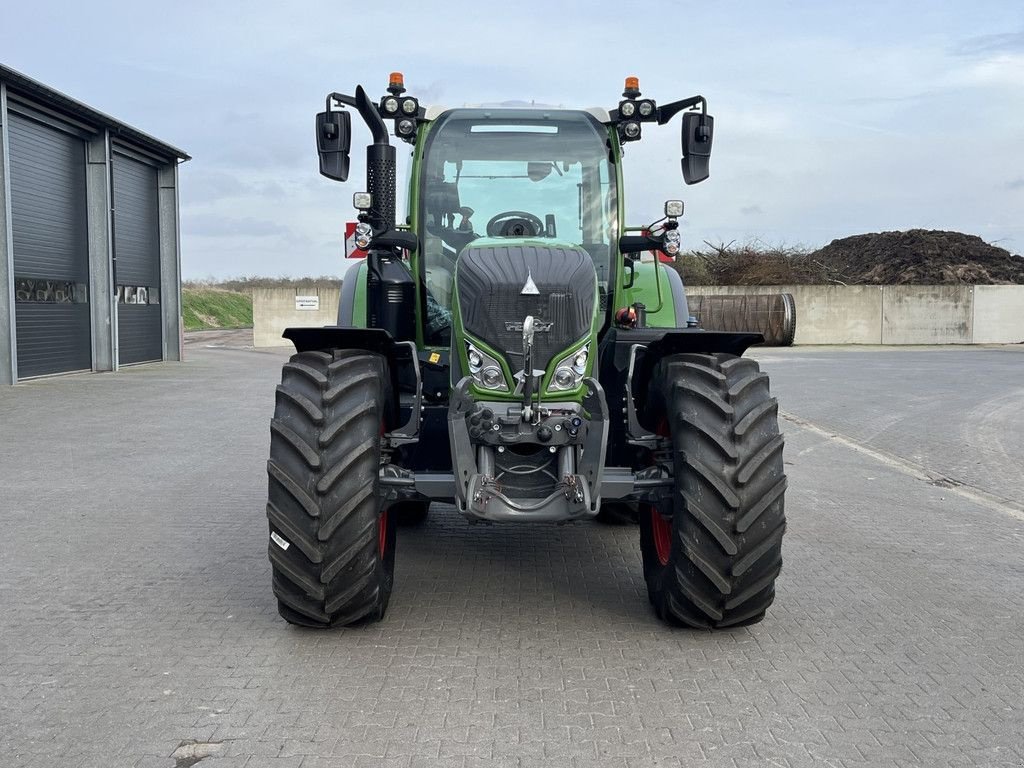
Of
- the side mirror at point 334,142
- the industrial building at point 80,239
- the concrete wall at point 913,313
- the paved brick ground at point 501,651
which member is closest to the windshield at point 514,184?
the side mirror at point 334,142

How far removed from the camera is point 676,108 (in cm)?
586

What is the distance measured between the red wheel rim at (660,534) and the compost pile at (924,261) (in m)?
41.1

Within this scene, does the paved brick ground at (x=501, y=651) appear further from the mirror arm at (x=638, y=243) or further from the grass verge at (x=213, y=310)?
the grass verge at (x=213, y=310)

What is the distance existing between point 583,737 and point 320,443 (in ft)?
5.66

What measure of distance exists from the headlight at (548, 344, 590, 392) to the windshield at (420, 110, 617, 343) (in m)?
1.31

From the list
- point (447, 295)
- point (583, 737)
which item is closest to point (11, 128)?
point (447, 295)

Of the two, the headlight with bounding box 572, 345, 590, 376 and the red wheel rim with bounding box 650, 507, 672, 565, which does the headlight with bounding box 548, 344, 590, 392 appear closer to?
the headlight with bounding box 572, 345, 590, 376

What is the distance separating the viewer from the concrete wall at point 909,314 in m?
35.4

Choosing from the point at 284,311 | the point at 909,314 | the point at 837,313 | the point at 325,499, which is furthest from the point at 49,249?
the point at 909,314

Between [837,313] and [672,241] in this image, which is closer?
[672,241]

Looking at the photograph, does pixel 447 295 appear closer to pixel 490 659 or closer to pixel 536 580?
pixel 536 580

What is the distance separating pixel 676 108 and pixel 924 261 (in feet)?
142

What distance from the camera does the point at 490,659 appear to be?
14.4 ft

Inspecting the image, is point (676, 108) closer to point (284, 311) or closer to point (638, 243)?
point (638, 243)
